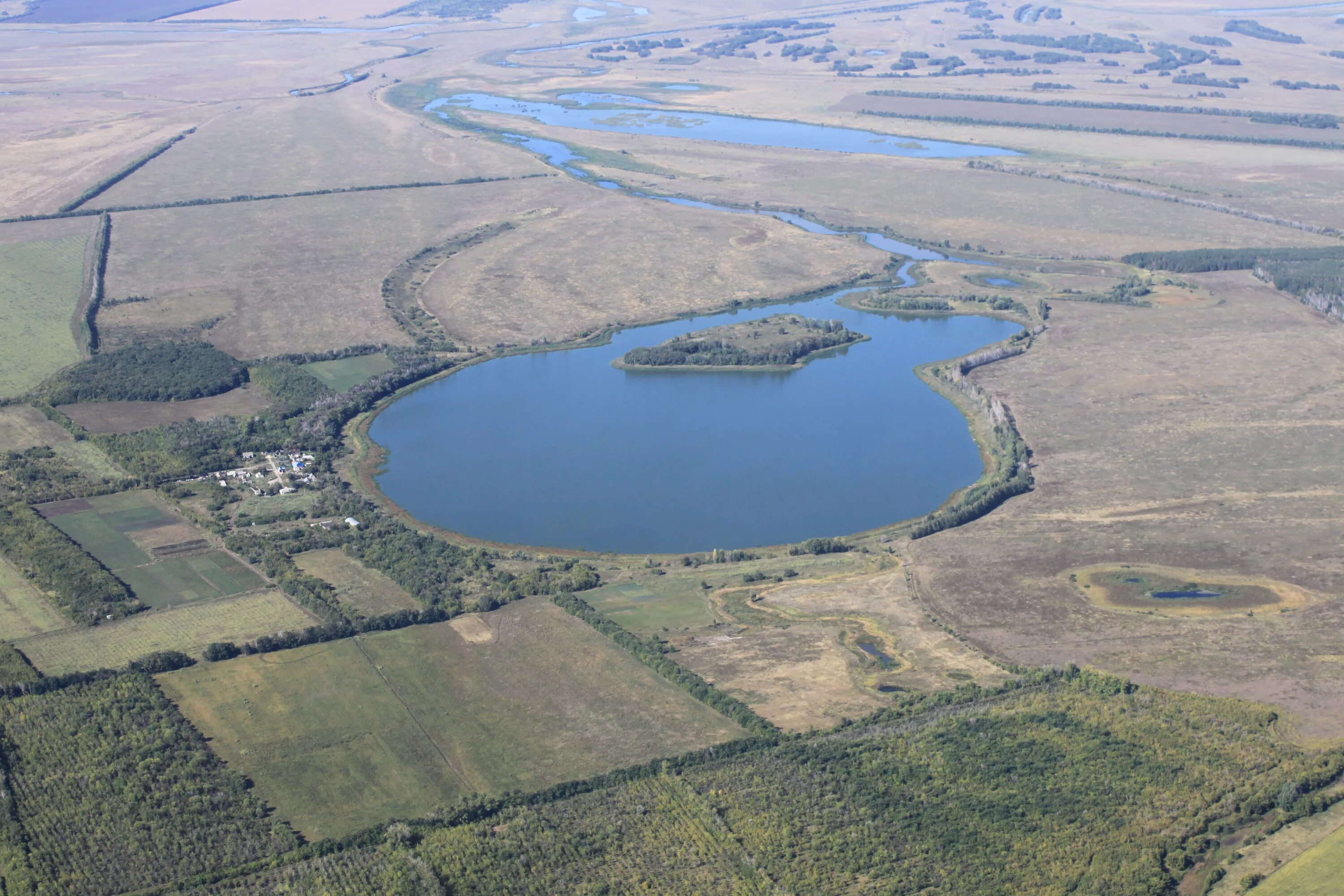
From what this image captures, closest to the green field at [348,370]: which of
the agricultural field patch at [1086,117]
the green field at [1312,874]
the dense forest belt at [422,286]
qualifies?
the dense forest belt at [422,286]

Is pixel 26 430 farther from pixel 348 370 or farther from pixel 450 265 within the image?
pixel 450 265

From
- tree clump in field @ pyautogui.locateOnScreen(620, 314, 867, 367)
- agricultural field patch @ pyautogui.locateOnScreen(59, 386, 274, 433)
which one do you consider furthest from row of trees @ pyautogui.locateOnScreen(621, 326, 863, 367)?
agricultural field patch @ pyautogui.locateOnScreen(59, 386, 274, 433)

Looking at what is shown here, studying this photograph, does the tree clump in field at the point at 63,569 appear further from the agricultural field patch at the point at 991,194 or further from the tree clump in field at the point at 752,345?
the agricultural field patch at the point at 991,194

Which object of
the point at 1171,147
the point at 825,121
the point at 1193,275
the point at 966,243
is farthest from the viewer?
the point at 825,121

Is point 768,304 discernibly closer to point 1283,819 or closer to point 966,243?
point 966,243

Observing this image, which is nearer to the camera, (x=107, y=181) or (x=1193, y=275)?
(x=1193, y=275)

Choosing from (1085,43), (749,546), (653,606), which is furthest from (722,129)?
(653,606)

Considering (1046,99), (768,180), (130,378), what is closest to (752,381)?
(130,378)
